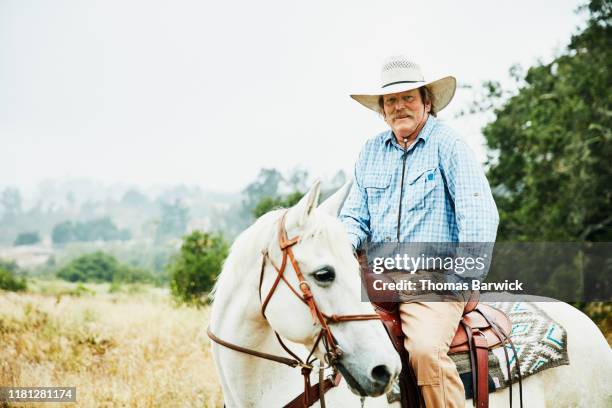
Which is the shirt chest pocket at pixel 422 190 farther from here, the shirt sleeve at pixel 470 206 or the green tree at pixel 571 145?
the green tree at pixel 571 145

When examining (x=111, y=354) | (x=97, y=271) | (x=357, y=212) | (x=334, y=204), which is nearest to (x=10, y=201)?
(x=97, y=271)

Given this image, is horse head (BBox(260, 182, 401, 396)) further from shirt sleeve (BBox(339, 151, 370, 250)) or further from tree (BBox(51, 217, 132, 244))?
tree (BBox(51, 217, 132, 244))

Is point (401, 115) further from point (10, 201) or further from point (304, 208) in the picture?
point (10, 201)

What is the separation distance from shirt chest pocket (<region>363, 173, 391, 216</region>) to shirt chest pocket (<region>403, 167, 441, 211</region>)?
155mm

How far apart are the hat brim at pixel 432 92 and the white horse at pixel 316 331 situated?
2.45ft

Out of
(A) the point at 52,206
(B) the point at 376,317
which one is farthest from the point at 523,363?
(A) the point at 52,206

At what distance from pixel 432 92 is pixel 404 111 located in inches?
12.5

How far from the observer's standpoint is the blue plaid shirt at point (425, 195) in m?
3.01

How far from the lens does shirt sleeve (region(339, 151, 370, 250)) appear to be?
3.41 meters

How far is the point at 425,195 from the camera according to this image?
317 centimetres

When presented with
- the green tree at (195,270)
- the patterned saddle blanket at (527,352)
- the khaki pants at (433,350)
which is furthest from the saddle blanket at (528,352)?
the green tree at (195,270)

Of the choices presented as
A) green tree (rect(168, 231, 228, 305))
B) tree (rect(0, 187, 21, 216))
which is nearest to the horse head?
green tree (rect(168, 231, 228, 305))

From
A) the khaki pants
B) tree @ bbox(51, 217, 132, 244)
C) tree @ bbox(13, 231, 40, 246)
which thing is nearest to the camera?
the khaki pants

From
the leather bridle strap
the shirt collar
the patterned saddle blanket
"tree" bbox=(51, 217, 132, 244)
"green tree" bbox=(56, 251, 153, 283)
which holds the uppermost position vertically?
the shirt collar
